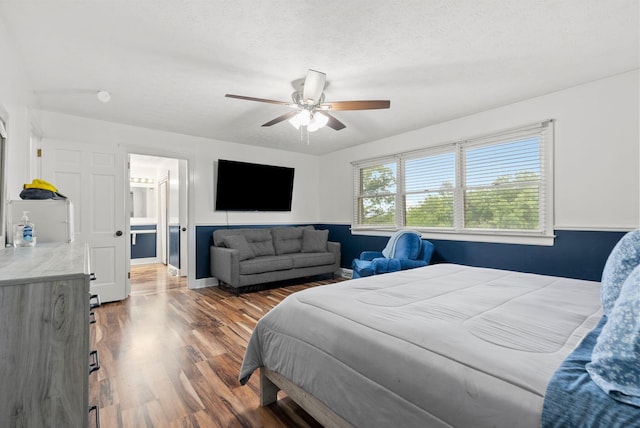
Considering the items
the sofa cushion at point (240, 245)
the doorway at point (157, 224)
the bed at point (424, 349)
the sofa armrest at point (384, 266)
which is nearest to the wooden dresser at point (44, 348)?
the bed at point (424, 349)

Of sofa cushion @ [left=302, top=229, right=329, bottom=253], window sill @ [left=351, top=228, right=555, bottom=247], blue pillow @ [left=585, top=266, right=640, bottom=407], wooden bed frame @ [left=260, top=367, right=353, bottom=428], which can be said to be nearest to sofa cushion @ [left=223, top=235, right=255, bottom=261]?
sofa cushion @ [left=302, top=229, right=329, bottom=253]

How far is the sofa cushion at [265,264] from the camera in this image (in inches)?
173

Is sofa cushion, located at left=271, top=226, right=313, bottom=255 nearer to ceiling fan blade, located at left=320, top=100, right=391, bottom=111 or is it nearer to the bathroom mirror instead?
ceiling fan blade, located at left=320, top=100, right=391, bottom=111

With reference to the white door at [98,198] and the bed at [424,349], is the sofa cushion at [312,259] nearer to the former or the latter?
the white door at [98,198]

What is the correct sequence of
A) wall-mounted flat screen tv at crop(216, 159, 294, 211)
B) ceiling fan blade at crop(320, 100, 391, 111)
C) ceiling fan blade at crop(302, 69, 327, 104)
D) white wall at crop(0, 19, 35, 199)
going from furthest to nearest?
wall-mounted flat screen tv at crop(216, 159, 294, 211) → ceiling fan blade at crop(320, 100, 391, 111) → ceiling fan blade at crop(302, 69, 327, 104) → white wall at crop(0, 19, 35, 199)

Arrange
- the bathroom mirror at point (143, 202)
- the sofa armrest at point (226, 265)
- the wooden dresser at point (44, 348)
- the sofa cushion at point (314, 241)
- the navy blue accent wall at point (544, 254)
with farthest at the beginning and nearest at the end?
1. the bathroom mirror at point (143, 202)
2. the sofa cushion at point (314, 241)
3. the sofa armrest at point (226, 265)
4. the navy blue accent wall at point (544, 254)
5. the wooden dresser at point (44, 348)

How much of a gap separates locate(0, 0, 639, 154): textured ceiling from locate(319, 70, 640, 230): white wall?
0.15 metres

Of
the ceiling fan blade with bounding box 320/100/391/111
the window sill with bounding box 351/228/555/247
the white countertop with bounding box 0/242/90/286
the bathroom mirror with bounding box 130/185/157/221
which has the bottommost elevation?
the window sill with bounding box 351/228/555/247

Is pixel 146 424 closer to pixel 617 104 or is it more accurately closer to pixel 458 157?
pixel 458 157

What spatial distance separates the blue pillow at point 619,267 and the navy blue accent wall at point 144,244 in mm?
7932

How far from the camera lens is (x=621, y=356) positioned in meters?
0.79

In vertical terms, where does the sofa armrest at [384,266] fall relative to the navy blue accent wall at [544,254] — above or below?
below

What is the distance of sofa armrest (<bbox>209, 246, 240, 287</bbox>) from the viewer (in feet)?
14.2

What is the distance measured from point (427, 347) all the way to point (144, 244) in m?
7.64
